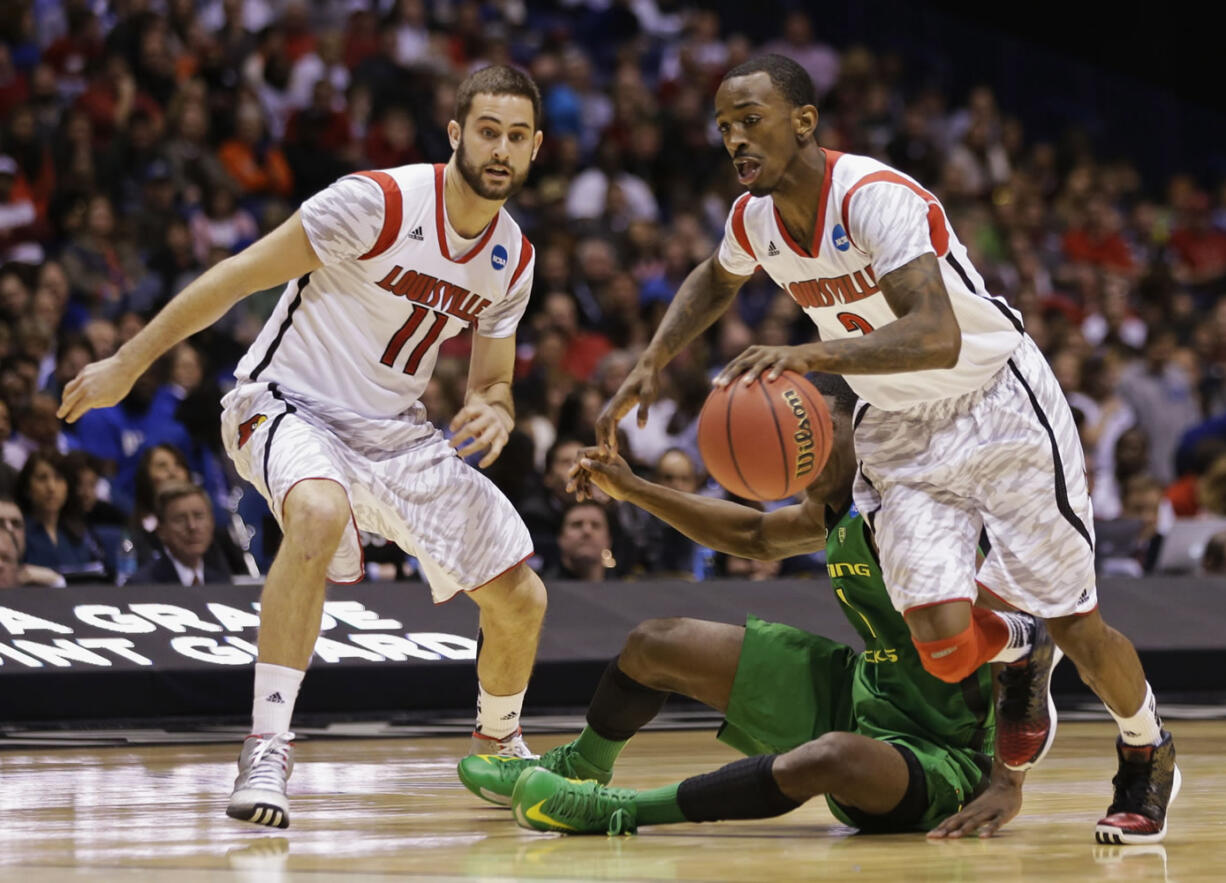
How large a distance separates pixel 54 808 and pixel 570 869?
1865 mm

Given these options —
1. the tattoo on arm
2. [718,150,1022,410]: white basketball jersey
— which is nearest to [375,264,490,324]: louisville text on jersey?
[718,150,1022,410]: white basketball jersey

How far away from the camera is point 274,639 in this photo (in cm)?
468

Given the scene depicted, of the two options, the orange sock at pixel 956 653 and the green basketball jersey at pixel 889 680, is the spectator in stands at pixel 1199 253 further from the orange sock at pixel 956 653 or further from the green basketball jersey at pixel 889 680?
the orange sock at pixel 956 653

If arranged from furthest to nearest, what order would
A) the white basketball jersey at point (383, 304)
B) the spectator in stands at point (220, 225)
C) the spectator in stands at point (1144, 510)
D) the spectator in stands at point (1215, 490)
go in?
1. the spectator in stands at point (220, 225)
2. the spectator in stands at point (1215, 490)
3. the spectator in stands at point (1144, 510)
4. the white basketball jersey at point (383, 304)

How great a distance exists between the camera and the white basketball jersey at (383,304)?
5.18m

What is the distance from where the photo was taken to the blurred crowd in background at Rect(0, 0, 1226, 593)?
30.2 feet

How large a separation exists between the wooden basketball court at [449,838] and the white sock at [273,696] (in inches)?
10.1

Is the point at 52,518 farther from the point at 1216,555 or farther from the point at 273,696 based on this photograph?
the point at 1216,555

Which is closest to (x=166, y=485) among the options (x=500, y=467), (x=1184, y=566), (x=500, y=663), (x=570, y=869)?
(x=500, y=467)

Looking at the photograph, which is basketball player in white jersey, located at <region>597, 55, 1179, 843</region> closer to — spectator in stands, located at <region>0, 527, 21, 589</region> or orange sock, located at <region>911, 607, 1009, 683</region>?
orange sock, located at <region>911, 607, 1009, 683</region>

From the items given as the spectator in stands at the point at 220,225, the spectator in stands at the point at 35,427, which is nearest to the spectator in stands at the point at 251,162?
the spectator in stands at the point at 220,225

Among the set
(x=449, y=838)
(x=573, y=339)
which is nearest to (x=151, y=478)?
(x=573, y=339)

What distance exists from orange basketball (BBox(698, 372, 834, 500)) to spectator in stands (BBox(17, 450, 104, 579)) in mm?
4604

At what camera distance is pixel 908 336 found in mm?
4223
